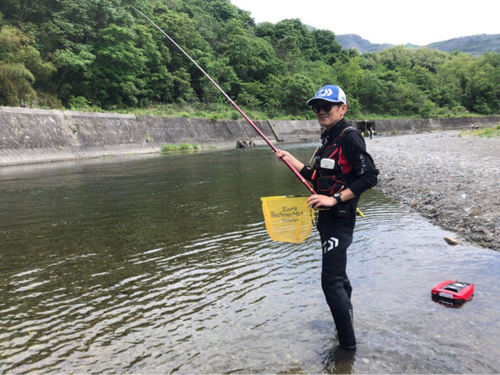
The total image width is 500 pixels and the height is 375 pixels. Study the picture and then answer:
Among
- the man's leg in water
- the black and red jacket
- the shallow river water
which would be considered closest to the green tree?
the shallow river water

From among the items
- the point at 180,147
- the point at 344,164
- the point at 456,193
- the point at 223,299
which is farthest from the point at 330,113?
the point at 180,147

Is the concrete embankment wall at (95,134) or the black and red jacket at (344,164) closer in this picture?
the black and red jacket at (344,164)

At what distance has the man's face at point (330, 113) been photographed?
11.1 ft

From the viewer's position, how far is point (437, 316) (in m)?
3.95

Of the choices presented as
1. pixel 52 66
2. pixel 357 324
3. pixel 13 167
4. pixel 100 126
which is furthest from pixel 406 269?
pixel 52 66

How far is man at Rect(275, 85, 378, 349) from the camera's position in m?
3.20

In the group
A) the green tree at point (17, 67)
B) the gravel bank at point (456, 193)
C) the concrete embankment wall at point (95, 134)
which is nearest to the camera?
the gravel bank at point (456, 193)

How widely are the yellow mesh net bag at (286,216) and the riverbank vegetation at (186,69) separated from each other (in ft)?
107

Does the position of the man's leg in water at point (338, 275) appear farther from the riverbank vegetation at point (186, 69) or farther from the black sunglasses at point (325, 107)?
the riverbank vegetation at point (186, 69)

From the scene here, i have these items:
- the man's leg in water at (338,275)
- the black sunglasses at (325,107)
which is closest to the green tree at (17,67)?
the black sunglasses at (325,107)

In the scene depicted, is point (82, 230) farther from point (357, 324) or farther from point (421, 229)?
point (421, 229)

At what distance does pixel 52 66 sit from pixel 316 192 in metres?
39.7

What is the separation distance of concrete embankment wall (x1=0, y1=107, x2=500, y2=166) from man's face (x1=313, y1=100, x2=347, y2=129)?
82.9 feet

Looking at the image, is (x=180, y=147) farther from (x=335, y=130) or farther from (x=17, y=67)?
(x=335, y=130)
